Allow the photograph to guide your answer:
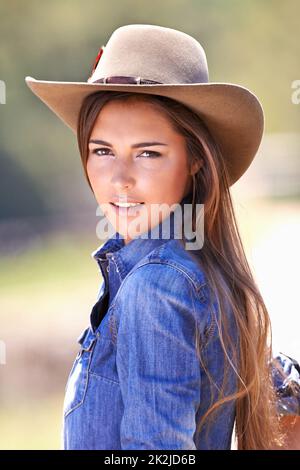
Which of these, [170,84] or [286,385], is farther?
[286,385]

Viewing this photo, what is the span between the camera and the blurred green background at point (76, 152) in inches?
215

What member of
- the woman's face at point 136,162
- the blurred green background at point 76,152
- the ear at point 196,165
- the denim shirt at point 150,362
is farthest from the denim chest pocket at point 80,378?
the blurred green background at point 76,152

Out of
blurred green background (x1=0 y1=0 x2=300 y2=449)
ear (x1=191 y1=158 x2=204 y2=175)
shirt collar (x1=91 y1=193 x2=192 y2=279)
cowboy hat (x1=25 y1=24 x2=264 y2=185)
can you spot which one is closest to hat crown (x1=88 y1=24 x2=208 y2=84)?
cowboy hat (x1=25 y1=24 x2=264 y2=185)

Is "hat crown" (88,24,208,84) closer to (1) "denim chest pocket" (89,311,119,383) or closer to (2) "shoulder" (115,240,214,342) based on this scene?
(2) "shoulder" (115,240,214,342)

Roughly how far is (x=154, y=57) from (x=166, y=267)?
43cm

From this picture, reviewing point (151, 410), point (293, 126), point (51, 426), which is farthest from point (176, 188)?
point (293, 126)

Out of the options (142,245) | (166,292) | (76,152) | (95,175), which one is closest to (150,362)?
(166,292)

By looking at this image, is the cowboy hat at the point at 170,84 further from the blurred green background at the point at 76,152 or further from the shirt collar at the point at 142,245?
the blurred green background at the point at 76,152

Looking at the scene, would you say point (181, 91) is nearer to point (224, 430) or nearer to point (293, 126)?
point (224, 430)

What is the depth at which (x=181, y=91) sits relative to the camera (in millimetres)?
1356

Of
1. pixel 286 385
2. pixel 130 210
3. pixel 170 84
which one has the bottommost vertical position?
pixel 286 385

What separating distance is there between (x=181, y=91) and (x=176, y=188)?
0.19 m

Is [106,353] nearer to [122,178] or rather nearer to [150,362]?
[150,362]

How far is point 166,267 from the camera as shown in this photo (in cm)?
127
